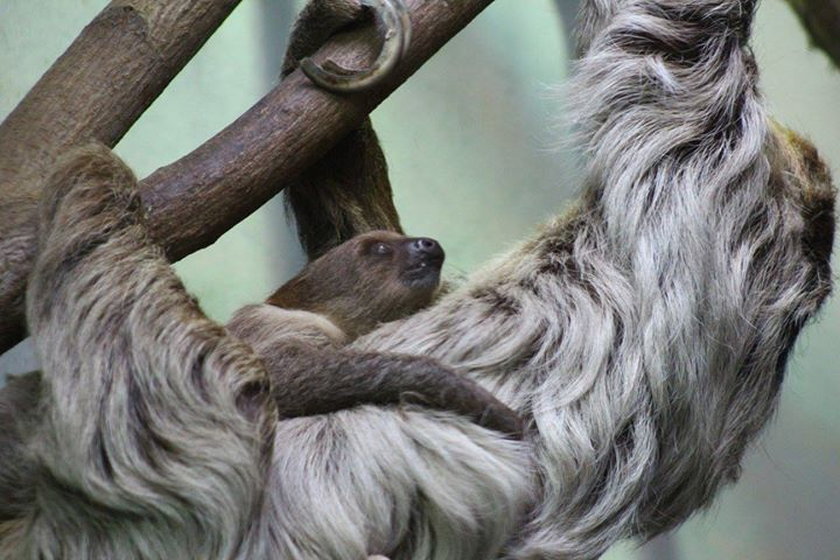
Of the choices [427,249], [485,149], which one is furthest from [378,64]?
[485,149]

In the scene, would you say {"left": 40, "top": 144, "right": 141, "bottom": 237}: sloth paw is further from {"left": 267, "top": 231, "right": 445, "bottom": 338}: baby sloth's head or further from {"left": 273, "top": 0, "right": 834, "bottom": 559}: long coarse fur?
{"left": 267, "top": 231, "right": 445, "bottom": 338}: baby sloth's head

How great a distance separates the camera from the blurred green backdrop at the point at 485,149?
276 inches

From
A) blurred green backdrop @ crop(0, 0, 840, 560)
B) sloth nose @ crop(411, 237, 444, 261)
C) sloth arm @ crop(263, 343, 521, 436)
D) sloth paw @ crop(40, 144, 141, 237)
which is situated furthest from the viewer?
blurred green backdrop @ crop(0, 0, 840, 560)

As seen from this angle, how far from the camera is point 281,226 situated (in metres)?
7.11

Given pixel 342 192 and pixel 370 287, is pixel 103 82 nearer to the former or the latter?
pixel 370 287

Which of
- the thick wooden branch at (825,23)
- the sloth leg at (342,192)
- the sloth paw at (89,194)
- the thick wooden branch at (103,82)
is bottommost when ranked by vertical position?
the thick wooden branch at (825,23)

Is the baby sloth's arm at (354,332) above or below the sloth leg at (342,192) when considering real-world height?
below

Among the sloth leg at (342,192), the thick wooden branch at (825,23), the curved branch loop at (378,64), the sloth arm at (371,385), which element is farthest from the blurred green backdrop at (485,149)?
the sloth arm at (371,385)

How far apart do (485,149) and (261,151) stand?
9.41 feet

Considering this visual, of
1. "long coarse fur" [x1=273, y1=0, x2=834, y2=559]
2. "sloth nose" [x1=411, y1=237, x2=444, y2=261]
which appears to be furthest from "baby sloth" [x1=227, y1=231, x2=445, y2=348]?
"long coarse fur" [x1=273, y1=0, x2=834, y2=559]

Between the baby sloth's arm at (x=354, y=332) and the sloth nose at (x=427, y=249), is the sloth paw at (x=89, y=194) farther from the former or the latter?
the sloth nose at (x=427, y=249)

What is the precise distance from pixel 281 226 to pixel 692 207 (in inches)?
114

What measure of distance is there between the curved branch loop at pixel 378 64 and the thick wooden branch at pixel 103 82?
1.37 feet

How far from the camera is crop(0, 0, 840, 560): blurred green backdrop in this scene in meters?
7.02
